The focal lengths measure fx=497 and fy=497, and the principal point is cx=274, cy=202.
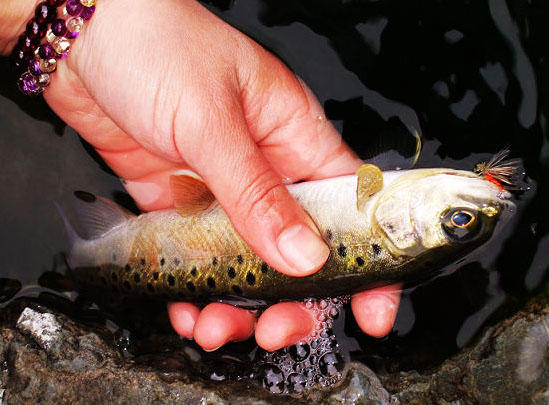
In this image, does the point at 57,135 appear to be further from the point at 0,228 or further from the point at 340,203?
the point at 340,203

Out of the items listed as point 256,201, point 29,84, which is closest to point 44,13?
point 29,84

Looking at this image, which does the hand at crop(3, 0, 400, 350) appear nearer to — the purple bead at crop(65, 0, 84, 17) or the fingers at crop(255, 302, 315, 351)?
the fingers at crop(255, 302, 315, 351)

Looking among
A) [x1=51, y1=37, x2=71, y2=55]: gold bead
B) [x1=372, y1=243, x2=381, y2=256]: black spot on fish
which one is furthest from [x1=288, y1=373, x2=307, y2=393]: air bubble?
[x1=51, y1=37, x2=71, y2=55]: gold bead

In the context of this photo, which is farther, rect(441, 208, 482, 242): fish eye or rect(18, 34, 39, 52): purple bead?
rect(18, 34, 39, 52): purple bead

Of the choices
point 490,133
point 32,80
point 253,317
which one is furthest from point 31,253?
point 490,133

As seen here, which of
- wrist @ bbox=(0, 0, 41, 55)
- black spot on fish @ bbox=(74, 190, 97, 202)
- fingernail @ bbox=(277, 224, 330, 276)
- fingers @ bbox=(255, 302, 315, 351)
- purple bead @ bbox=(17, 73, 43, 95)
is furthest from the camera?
black spot on fish @ bbox=(74, 190, 97, 202)

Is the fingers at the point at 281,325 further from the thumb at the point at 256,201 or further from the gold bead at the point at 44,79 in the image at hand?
the gold bead at the point at 44,79

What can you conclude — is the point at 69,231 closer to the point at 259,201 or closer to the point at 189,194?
the point at 189,194
